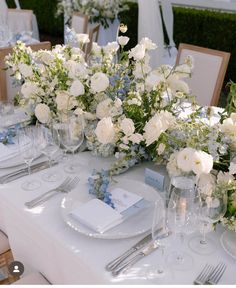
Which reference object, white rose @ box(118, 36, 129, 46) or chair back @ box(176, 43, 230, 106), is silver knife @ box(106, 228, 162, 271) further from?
chair back @ box(176, 43, 230, 106)

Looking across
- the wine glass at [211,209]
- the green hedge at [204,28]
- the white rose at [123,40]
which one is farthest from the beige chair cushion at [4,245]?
the green hedge at [204,28]

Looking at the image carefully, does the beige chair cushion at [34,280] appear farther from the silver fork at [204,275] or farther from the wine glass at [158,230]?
the silver fork at [204,275]

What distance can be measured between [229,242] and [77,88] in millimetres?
765

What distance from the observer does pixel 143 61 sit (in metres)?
1.47

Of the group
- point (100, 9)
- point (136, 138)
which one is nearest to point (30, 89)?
point (136, 138)

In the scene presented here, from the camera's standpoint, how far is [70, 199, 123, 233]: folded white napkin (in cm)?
114

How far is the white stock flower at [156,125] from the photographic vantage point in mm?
1270

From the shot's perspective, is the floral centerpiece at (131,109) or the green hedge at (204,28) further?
the green hedge at (204,28)

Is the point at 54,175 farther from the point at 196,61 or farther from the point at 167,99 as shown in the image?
the point at 196,61

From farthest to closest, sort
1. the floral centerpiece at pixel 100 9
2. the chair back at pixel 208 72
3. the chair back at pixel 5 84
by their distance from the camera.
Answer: the floral centerpiece at pixel 100 9 < the chair back at pixel 208 72 < the chair back at pixel 5 84

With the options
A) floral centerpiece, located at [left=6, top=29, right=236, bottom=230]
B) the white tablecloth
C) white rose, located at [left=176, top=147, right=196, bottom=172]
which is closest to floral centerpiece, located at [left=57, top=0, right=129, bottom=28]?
floral centerpiece, located at [left=6, top=29, right=236, bottom=230]

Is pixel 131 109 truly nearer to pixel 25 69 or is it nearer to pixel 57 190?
pixel 57 190

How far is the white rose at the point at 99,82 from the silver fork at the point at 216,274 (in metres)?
0.73

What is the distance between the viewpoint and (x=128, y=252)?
1.07 metres
